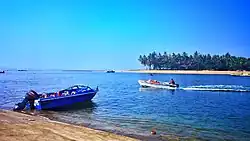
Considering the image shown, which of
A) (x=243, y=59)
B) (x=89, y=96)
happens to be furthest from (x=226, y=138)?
(x=243, y=59)

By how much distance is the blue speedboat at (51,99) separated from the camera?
32.2m

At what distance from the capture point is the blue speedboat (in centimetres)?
3221

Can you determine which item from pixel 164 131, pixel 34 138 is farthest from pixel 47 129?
pixel 164 131

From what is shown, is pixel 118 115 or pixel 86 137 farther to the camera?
pixel 118 115

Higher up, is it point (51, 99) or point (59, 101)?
point (51, 99)

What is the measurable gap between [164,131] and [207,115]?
10339mm

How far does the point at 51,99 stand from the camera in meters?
33.0

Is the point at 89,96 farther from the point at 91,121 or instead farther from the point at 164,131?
the point at 164,131

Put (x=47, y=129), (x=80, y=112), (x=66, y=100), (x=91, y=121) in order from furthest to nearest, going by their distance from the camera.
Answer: (x=66, y=100), (x=80, y=112), (x=91, y=121), (x=47, y=129)

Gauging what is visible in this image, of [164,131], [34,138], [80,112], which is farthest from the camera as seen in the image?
[80,112]

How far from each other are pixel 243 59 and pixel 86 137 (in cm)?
19793

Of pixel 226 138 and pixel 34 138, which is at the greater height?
pixel 34 138

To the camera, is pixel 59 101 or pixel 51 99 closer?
pixel 51 99

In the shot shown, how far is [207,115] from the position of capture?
98.8 feet
